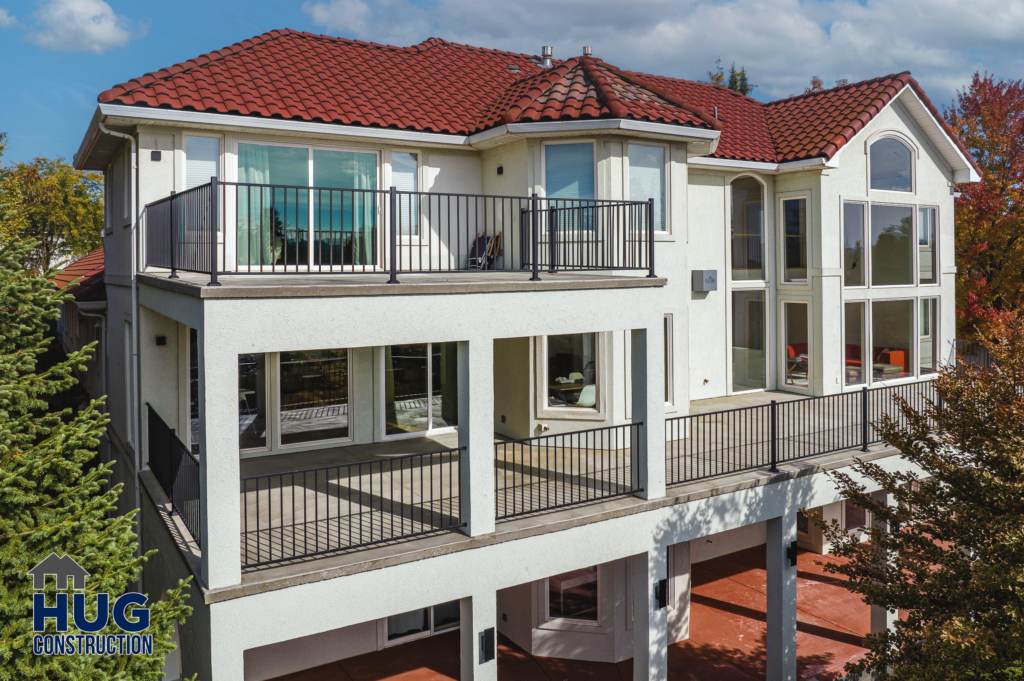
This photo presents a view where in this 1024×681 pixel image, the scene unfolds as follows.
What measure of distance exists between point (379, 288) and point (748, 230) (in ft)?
42.7

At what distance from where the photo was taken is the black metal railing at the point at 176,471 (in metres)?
9.11

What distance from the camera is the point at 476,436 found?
9.71 metres

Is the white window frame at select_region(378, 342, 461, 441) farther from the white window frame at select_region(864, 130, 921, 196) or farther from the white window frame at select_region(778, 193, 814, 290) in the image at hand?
the white window frame at select_region(864, 130, 921, 196)

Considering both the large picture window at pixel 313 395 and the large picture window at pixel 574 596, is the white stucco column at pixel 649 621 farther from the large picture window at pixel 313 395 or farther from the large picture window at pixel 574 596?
the large picture window at pixel 313 395

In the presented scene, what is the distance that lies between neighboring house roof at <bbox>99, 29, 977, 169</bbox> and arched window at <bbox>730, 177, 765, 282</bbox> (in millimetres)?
941

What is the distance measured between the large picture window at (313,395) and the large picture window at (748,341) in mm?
10370

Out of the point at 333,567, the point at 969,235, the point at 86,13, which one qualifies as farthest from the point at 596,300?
the point at 86,13

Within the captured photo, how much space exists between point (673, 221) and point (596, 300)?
4518mm

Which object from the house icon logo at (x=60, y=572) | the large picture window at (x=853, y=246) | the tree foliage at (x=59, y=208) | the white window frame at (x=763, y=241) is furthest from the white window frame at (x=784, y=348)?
the tree foliage at (x=59, y=208)

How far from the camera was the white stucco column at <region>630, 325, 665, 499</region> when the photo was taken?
11.1 meters

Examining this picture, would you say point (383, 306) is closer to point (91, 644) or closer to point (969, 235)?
point (91, 644)

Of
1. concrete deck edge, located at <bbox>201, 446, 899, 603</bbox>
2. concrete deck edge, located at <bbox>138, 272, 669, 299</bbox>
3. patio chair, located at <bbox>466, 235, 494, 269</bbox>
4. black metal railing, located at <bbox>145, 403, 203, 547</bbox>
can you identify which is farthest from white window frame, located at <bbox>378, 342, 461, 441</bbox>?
concrete deck edge, located at <bbox>201, 446, 899, 603</bbox>

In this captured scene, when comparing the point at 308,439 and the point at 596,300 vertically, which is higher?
the point at 596,300

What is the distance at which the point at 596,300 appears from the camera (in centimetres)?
1088
